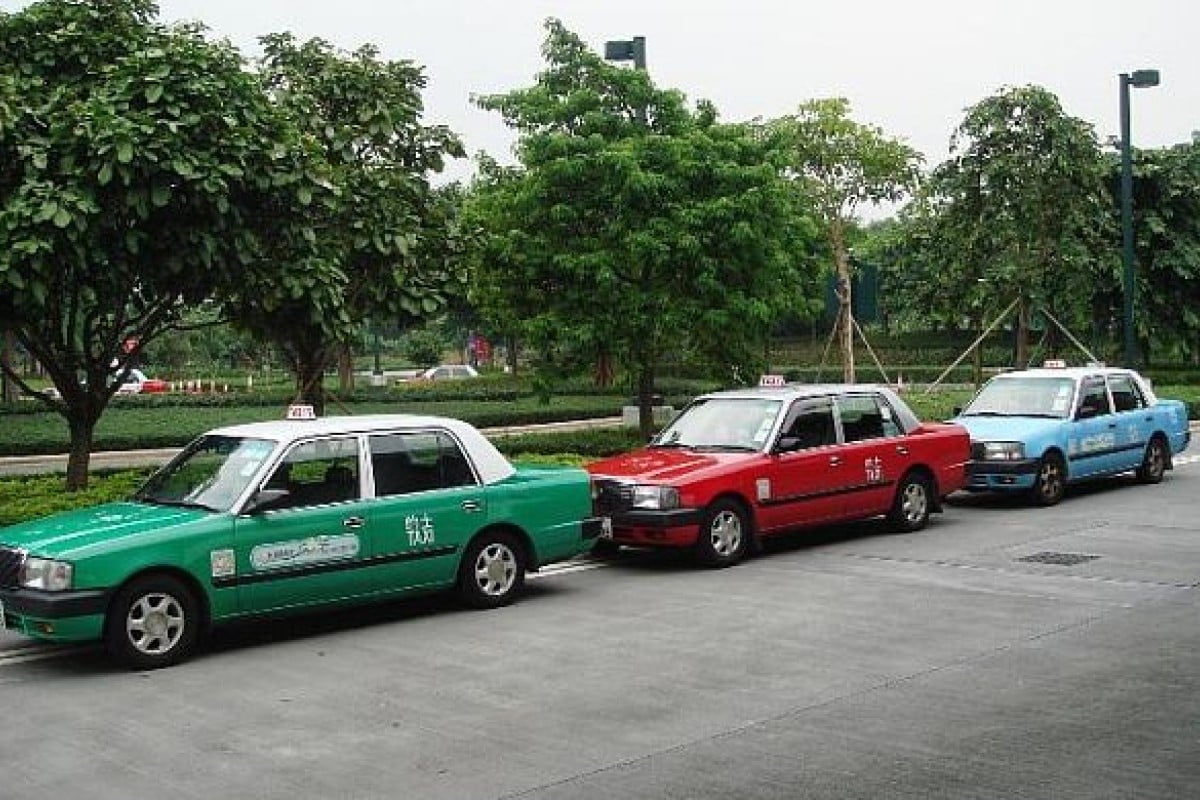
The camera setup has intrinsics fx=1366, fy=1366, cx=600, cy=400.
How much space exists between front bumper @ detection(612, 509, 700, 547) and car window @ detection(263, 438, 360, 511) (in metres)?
2.97

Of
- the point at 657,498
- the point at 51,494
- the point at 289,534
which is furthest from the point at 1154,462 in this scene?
the point at 51,494

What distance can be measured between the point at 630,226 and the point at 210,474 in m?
11.6

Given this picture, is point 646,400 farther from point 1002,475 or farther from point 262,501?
point 262,501

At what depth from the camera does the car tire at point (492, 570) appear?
10.4m

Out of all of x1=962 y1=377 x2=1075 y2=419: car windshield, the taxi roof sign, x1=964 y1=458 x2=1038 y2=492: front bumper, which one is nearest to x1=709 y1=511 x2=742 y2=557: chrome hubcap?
the taxi roof sign

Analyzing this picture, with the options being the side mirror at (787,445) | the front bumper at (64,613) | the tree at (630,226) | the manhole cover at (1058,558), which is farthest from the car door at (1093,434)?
the front bumper at (64,613)

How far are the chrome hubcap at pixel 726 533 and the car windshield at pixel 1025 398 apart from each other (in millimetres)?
6205

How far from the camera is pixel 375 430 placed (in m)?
10.2

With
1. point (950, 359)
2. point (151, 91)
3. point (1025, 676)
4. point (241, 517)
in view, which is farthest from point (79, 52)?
point (950, 359)

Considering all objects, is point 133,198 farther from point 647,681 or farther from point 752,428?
point 647,681

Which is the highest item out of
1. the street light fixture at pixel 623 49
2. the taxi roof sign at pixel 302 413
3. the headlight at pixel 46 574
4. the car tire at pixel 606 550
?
the street light fixture at pixel 623 49

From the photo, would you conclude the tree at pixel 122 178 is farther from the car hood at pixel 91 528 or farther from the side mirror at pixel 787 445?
the side mirror at pixel 787 445

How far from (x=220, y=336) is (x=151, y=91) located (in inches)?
2456

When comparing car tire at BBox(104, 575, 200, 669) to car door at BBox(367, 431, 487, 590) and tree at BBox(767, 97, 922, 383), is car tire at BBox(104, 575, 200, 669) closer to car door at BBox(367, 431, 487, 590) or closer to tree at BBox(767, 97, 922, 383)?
car door at BBox(367, 431, 487, 590)
